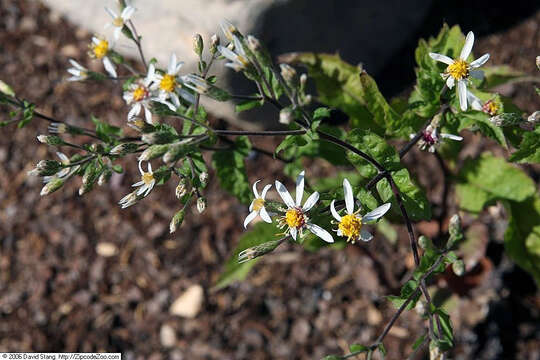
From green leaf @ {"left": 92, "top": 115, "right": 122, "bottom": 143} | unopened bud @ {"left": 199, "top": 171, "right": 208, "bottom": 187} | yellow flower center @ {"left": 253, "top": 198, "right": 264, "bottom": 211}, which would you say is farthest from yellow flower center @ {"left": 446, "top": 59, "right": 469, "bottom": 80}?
green leaf @ {"left": 92, "top": 115, "right": 122, "bottom": 143}

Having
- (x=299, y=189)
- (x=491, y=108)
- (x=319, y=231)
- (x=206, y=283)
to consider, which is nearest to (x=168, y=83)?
(x=299, y=189)

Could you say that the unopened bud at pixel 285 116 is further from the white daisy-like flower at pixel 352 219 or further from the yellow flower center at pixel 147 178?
the yellow flower center at pixel 147 178

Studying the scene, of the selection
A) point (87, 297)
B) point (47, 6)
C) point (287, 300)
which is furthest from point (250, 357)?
point (47, 6)

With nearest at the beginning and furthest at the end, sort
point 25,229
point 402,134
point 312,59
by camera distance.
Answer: point 402,134
point 312,59
point 25,229


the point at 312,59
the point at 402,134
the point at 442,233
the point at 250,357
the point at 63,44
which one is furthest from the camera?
the point at 63,44

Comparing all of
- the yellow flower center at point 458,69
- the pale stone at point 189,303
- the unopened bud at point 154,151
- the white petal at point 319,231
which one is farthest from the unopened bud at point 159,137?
the pale stone at point 189,303

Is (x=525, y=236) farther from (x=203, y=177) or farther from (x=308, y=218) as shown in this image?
(x=203, y=177)

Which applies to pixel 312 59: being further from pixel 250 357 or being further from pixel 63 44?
pixel 63 44
